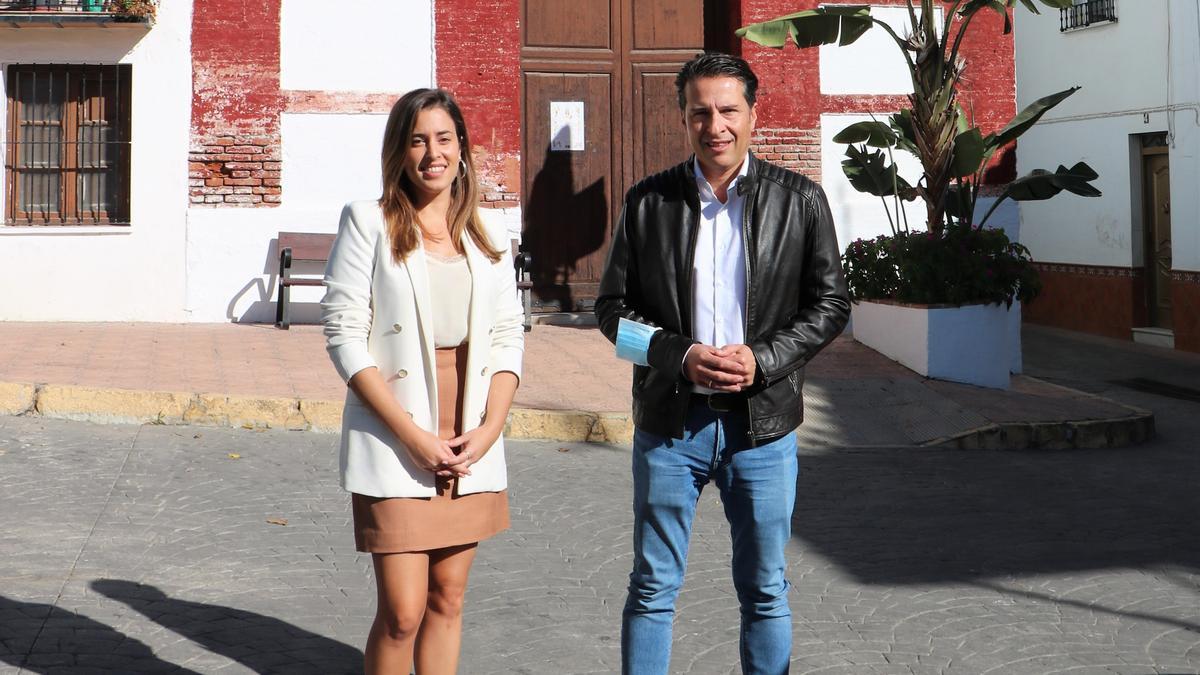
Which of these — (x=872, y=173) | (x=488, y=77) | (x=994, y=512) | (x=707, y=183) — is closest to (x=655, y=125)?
(x=488, y=77)

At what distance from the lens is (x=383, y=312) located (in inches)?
141

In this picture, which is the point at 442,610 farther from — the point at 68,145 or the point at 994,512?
the point at 68,145

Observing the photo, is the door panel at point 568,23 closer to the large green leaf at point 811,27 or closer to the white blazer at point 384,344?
the large green leaf at point 811,27

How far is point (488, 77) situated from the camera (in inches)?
550

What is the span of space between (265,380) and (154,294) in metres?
4.50

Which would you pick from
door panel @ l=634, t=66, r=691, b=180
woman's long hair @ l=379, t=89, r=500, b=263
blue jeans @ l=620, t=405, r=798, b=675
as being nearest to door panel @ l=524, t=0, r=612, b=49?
door panel @ l=634, t=66, r=691, b=180

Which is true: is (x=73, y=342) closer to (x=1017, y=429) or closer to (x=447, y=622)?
(x=1017, y=429)

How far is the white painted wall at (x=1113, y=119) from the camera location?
17.2 m

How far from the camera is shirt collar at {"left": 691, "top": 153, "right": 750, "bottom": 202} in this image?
3.73 meters

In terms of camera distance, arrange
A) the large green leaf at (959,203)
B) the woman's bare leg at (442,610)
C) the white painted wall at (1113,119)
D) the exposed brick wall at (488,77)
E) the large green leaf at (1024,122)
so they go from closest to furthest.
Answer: the woman's bare leg at (442,610) < the large green leaf at (1024,122) < the large green leaf at (959,203) < the exposed brick wall at (488,77) < the white painted wall at (1113,119)

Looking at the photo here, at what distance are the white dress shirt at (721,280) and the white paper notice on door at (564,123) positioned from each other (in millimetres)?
10844

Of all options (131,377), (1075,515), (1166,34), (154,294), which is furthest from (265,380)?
(1166,34)

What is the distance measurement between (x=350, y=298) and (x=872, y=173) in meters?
9.46

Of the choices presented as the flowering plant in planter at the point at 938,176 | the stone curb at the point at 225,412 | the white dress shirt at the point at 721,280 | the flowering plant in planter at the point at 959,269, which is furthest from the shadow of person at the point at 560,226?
the white dress shirt at the point at 721,280
